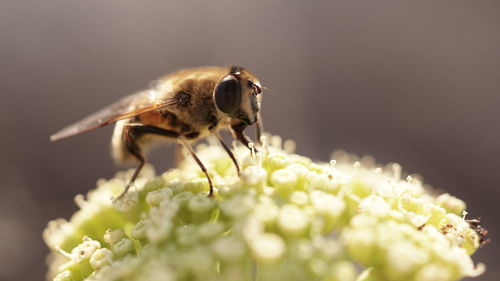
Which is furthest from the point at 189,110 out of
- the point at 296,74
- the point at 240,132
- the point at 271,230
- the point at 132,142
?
the point at 296,74

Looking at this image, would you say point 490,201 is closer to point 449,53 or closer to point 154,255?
point 449,53

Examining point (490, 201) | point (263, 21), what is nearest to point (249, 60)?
point (263, 21)

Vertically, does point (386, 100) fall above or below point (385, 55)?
below

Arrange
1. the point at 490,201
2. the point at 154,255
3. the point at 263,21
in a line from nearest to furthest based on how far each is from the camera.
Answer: the point at 154,255
the point at 490,201
the point at 263,21

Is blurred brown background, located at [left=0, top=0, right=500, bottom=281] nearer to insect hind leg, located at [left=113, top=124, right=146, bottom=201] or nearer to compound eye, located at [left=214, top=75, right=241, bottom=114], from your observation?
insect hind leg, located at [left=113, top=124, right=146, bottom=201]

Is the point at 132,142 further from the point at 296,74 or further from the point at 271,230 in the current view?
the point at 296,74

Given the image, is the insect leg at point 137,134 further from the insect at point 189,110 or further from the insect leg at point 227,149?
the insect leg at point 227,149
